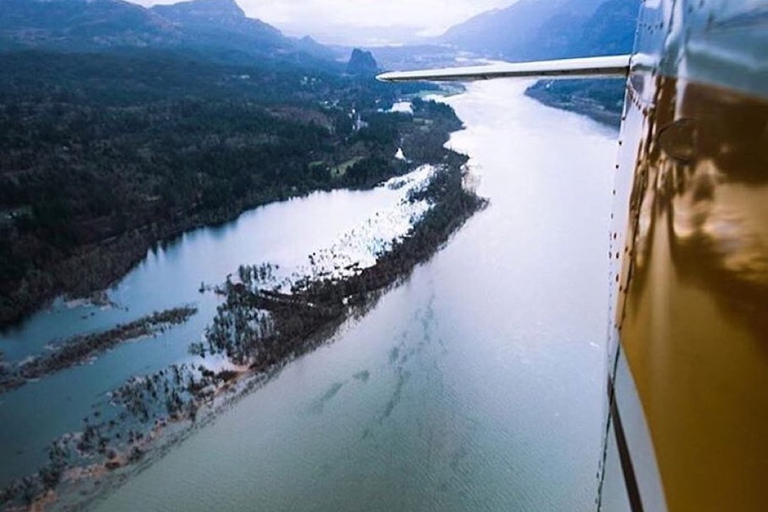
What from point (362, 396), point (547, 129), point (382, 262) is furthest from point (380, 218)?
point (547, 129)

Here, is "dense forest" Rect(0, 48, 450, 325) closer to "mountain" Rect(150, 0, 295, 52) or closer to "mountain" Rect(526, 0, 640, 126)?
"mountain" Rect(526, 0, 640, 126)

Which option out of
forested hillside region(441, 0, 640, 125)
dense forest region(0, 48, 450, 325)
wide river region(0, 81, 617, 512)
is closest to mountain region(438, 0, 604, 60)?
forested hillside region(441, 0, 640, 125)

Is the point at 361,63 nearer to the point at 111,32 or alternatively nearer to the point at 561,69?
the point at 111,32

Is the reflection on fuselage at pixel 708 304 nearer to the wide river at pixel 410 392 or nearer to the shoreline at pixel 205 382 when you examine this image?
the wide river at pixel 410 392

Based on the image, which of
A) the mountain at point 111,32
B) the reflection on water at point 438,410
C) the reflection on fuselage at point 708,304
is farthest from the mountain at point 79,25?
the reflection on fuselage at point 708,304

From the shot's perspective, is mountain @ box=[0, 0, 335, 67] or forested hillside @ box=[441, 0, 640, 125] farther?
mountain @ box=[0, 0, 335, 67]
